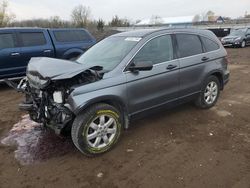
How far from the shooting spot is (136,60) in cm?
441

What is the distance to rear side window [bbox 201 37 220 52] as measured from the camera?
5.69 meters

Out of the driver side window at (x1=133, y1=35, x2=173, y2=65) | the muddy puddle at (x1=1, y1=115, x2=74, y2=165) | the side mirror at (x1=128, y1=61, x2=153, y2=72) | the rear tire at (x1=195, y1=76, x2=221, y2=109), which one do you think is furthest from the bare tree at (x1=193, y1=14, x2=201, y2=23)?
the muddy puddle at (x1=1, y1=115, x2=74, y2=165)

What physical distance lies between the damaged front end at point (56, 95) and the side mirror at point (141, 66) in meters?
0.55

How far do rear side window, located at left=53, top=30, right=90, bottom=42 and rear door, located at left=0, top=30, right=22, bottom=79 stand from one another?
1.57 m

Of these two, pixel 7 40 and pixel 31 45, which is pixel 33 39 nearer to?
pixel 31 45

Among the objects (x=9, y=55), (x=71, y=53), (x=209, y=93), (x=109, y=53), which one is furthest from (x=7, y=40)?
(x=209, y=93)

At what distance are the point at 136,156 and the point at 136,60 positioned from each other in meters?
1.50

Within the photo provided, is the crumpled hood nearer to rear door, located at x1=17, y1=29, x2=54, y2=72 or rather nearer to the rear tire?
the rear tire

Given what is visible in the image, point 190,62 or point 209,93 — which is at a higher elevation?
point 190,62

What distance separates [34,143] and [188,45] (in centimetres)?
333

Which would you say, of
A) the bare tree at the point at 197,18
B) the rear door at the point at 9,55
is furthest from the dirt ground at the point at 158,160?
the bare tree at the point at 197,18

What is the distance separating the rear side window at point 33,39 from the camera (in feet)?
29.0

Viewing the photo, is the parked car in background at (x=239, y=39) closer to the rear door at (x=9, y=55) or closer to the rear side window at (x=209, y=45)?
the rear side window at (x=209, y=45)

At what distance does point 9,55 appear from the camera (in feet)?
27.3
